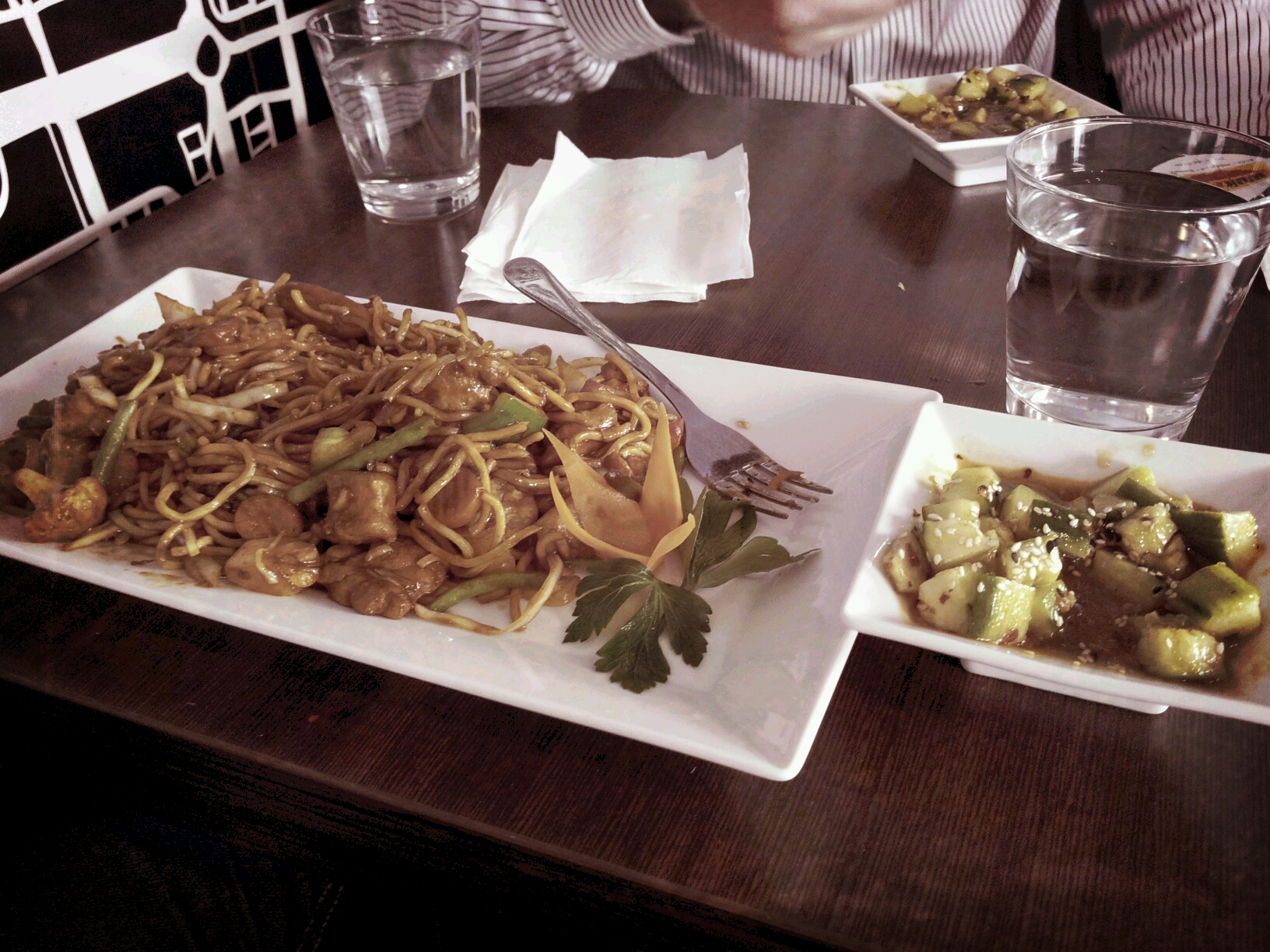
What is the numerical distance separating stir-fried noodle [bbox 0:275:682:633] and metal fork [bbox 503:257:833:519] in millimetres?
43

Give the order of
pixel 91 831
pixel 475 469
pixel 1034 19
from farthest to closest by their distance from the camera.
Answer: pixel 1034 19 < pixel 91 831 < pixel 475 469

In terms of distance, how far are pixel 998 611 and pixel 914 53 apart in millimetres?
2731

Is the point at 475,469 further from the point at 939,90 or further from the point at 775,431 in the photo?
the point at 939,90

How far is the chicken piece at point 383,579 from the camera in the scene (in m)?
1.05

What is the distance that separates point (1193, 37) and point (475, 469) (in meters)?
2.63

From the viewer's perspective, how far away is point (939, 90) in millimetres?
2365

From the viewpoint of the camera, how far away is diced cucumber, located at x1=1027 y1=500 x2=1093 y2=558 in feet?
3.17

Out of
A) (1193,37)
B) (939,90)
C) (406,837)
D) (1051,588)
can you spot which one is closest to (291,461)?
(406,837)

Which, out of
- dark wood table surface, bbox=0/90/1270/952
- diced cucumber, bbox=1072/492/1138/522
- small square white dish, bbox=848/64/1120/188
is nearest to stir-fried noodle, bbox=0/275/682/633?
dark wood table surface, bbox=0/90/1270/952

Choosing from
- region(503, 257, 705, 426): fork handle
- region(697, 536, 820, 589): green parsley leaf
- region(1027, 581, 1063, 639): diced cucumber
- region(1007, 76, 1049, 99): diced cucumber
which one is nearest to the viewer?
region(1027, 581, 1063, 639): diced cucumber

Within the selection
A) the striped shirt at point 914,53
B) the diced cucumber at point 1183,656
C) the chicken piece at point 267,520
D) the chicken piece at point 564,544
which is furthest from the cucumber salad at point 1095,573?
the striped shirt at point 914,53

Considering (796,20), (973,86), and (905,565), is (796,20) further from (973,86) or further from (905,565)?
(973,86)

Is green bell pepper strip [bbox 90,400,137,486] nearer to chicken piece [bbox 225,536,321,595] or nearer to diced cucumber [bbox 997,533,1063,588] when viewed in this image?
chicken piece [bbox 225,536,321,595]

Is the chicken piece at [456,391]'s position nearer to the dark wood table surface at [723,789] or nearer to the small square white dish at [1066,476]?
the dark wood table surface at [723,789]
